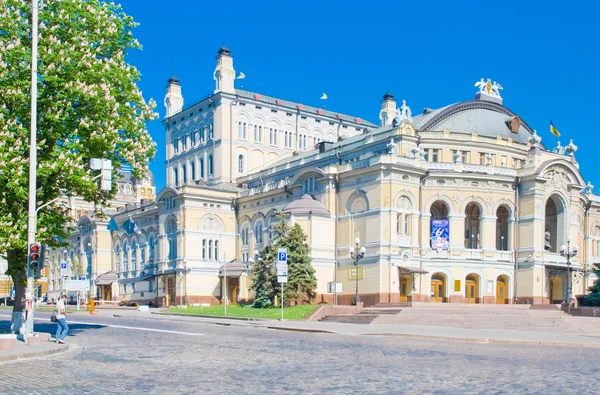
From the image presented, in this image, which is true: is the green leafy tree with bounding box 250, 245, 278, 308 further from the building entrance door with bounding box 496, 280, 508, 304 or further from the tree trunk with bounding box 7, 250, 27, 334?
the tree trunk with bounding box 7, 250, 27, 334

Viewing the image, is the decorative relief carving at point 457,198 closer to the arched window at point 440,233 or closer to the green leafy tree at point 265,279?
the arched window at point 440,233

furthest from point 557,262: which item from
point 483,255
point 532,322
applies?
point 532,322

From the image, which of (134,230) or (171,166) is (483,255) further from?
(171,166)

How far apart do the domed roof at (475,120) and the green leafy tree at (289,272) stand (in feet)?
54.8

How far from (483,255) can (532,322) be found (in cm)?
1831

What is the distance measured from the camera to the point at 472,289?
5869 cm

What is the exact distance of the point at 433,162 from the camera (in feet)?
192

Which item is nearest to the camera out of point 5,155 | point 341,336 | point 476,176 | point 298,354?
point 298,354

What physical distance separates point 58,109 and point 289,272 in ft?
96.2

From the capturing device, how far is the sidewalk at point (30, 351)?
1961 centimetres

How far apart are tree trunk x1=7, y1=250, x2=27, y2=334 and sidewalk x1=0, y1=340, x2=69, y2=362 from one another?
3.88 meters

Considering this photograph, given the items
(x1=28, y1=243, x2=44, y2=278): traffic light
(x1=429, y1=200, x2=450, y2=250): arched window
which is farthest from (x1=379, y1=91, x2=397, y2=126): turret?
(x1=28, y1=243, x2=44, y2=278): traffic light

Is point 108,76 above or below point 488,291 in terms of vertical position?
Answer: above

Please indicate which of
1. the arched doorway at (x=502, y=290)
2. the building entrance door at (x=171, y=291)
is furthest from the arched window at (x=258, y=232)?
the arched doorway at (x=502, y=290)
